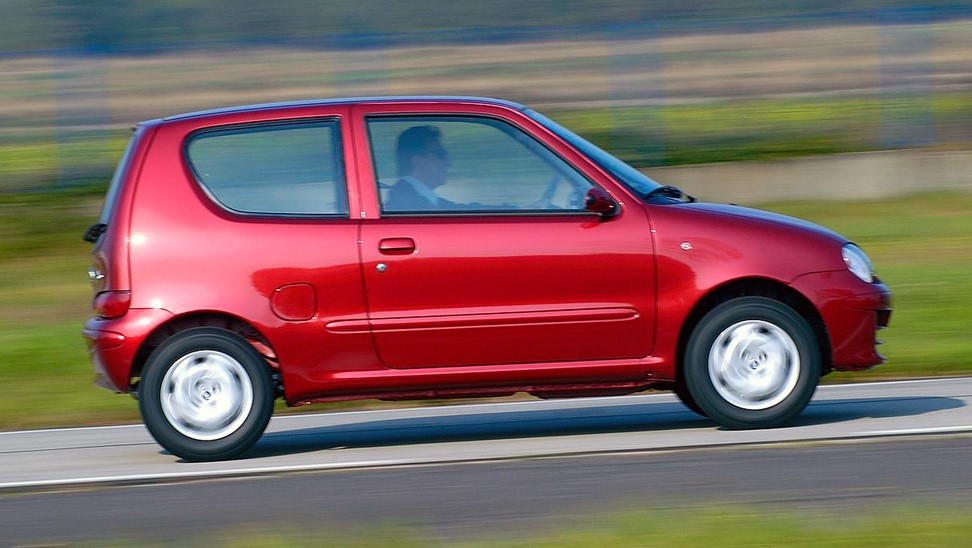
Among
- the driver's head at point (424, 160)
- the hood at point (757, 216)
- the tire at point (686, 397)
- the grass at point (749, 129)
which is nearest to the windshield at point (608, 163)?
the hood at point (757, 216)

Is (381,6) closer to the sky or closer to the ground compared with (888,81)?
closer to the sky

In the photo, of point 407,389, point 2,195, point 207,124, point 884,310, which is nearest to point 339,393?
point 407,389

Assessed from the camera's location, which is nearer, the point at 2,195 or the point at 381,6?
the point at 2,195

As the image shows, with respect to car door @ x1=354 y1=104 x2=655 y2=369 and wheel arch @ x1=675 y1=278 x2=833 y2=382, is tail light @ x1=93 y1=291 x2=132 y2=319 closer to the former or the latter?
car door @ x1=354 y1=104 x2=655 y2=369

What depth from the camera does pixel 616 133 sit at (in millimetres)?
17250

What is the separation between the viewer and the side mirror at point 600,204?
700cm

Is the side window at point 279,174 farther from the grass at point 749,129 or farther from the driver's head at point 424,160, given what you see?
the grass at point 749,129

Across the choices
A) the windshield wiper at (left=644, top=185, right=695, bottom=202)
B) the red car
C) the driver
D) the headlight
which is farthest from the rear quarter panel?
the headlight

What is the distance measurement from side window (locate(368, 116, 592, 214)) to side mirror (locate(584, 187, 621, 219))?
97 mm

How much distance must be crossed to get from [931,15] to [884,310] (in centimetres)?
1124

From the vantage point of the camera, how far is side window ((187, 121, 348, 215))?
279 inches

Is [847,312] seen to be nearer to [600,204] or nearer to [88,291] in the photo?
[600,204]

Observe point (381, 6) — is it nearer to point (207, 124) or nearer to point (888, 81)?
point (888, 81)

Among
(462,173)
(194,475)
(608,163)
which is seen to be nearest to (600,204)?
(608,163)
